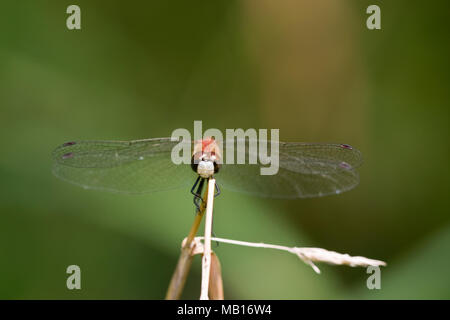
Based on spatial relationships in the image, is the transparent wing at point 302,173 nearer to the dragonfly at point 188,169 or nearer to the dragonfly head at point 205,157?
the dragonfly at point 188,169

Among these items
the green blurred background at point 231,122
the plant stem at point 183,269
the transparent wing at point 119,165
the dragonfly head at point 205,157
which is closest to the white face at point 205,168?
the dragonfly head at point 205,157

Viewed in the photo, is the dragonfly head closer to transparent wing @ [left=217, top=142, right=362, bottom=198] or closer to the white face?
the white face

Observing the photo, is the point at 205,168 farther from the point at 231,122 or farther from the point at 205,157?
the point at 231,122

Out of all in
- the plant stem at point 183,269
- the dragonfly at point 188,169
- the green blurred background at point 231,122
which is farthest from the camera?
the green blurred background at point 231,122

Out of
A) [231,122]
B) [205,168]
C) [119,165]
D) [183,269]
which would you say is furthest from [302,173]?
[231,122]

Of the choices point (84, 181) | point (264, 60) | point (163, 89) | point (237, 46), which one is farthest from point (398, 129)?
point (84, 181)

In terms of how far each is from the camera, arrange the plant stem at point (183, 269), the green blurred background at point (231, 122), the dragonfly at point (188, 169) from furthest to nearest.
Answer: the green blurred background at point (231, 122) < the dragonfly at point (188, 169) < the plant stem at point (183, 269)
